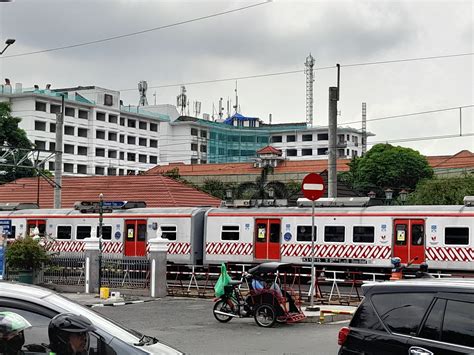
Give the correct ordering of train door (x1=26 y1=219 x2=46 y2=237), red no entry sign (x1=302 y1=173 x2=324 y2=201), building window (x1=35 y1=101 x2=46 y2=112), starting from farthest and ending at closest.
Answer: building window (x1=35 y1=101 x2=46 y2=112) < train door (x1=26 y1=219 x2=46 y2=237) < red no entry sign (x1=302 y1=173 x2=324 y2=201)

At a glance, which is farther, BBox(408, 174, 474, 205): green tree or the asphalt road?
BBox(408, 174, 474, 205): green tree

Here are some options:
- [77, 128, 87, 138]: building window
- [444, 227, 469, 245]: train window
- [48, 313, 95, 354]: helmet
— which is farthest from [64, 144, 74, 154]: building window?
[48, 313, 95, 354]: helmet

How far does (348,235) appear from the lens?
96.5 ft

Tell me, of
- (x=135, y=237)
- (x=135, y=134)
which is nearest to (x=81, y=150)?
(x=135, y=134)

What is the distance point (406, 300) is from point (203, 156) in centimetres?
11586

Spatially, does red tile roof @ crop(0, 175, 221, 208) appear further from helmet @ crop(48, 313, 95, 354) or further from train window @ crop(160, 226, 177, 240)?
helmet @ crop(48, 313, 95, 354)

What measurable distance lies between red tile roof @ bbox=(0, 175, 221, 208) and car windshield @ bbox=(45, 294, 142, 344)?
3958 cm

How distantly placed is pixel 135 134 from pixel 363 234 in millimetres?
88519

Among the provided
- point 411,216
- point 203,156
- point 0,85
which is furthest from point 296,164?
point 411,216

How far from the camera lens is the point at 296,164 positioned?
9738 cm

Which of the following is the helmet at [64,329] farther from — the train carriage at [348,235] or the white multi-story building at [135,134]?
the white multi-story building at [135,134]

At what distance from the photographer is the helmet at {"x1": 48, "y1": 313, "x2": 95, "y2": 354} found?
16.2 ft

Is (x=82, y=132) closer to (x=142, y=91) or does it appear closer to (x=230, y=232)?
(x=142, y=91)

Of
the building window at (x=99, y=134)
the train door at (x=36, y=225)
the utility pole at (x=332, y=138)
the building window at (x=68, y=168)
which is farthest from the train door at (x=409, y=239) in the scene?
the building window at (x=99, y=134)
